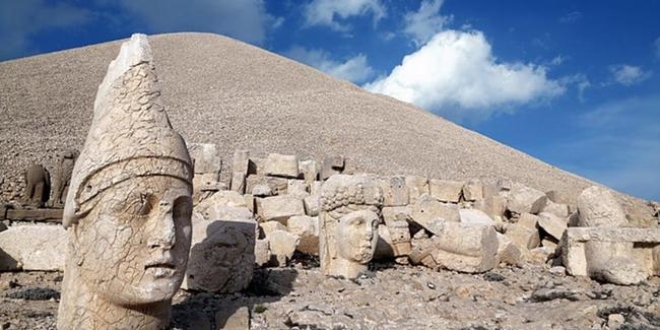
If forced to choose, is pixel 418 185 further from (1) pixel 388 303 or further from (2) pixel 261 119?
(2) pixel 261 119

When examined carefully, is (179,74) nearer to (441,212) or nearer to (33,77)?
(33,77)

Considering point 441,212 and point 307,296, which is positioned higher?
point 441,212

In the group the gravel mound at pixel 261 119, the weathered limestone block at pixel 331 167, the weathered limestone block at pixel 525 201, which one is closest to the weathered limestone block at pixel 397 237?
the weathered limestone block at pixel 525 201

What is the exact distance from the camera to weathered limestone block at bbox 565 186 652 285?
9.35 m

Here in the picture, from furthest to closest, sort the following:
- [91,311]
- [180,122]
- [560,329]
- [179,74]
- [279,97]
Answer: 1. [179,74]
2. [279,97]
3. [180,122]
4. [560,329]
5. [91,311]

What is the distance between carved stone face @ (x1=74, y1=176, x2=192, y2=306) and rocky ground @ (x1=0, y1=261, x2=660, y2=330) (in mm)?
857

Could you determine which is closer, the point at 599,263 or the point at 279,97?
the point at 599,263

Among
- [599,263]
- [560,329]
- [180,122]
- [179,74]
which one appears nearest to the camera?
[560,329]

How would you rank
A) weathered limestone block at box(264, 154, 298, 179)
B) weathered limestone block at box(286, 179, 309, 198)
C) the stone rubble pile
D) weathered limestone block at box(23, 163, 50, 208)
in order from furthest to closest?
1. weathered limestone block at box(264, 154, 298, 179)
2. weathered limestone block at box(23, 163, 50, 208)
3. weathered limestone block at box(286, 179, 309, 198)
4. the stone rubble pile

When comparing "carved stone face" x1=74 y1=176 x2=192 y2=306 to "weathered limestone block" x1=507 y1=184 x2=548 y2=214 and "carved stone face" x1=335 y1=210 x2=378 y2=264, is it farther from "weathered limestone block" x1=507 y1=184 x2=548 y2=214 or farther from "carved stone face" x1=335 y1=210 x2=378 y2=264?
"weathered limestone block" x1=507 y1=184 x2=548 y2=214

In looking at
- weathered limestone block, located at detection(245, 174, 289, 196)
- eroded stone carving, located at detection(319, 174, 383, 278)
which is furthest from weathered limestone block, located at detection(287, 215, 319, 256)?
weathered limestone block, located at detection(245, 174, 289, 196)

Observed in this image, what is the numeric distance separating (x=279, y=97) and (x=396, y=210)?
25017 millimetres

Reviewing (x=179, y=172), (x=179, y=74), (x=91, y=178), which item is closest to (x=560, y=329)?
(x=179, y=172)

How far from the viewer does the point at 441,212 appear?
1172 centimetres
